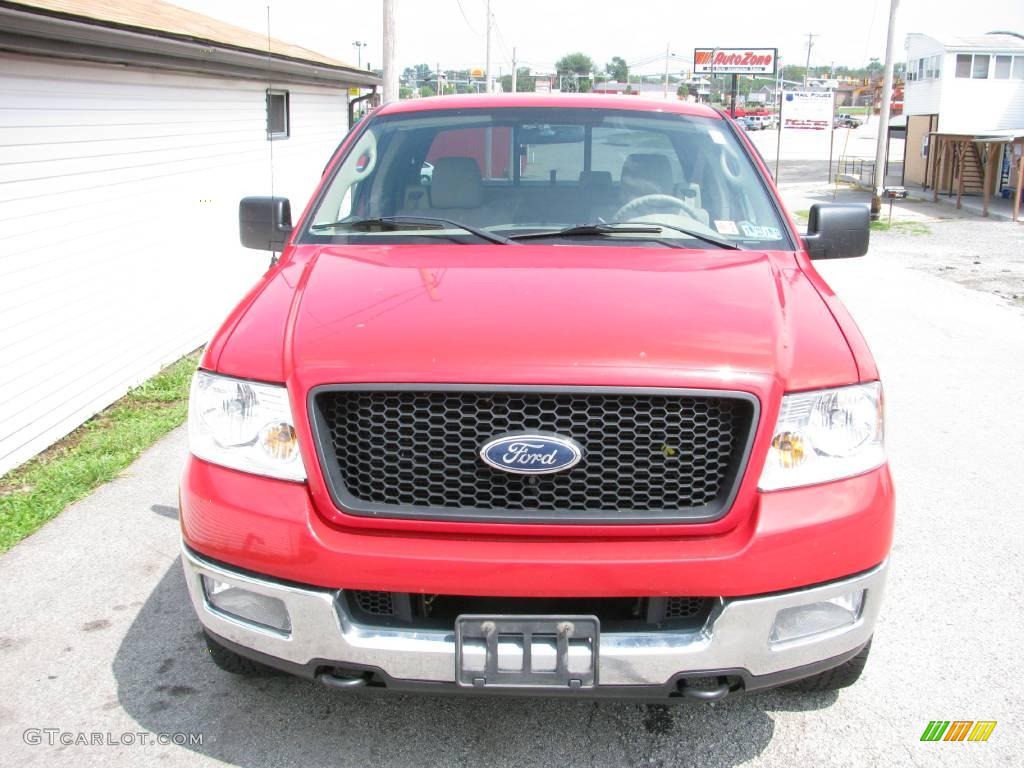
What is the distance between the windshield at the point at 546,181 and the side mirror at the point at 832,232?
252 mm

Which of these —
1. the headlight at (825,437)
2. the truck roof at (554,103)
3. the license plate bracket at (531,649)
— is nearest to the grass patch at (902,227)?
the truck roof at (554,103)

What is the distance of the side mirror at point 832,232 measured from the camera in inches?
157

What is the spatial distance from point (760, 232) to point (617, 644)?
6.17 ft

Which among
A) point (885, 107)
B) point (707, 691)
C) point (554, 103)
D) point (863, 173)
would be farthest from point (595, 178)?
point (863, 173)

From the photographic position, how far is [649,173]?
4090 mm

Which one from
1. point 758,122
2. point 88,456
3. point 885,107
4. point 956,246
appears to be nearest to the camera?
point 88,456

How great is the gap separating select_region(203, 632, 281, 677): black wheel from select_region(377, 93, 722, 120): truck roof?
2.45 meters

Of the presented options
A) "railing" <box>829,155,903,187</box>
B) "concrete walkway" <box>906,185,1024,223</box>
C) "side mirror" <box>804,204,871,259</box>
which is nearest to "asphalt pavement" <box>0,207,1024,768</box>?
"side mirror" <box>804,204,871,259</box>

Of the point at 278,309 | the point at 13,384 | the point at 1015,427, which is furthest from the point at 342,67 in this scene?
the point at 278,309

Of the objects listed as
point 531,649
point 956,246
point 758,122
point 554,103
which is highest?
point 758,122

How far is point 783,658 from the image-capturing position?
2604mm

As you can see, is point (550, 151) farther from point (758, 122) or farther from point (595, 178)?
point (758, 122)

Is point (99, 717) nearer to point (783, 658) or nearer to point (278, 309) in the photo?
point (278, 309)

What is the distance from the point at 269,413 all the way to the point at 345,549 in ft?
1.44
